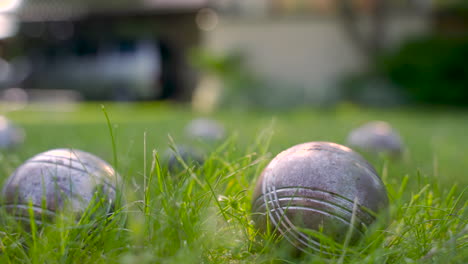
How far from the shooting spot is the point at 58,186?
9.19 feet

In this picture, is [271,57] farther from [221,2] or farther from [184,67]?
[184,67]

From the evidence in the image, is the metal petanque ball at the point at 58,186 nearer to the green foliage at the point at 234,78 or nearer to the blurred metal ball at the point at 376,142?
the blurred metal ball at the point at 376,142

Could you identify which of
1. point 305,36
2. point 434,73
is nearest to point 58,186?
point 434,73

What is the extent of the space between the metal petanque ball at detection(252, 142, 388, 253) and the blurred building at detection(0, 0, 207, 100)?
1910 centimetres

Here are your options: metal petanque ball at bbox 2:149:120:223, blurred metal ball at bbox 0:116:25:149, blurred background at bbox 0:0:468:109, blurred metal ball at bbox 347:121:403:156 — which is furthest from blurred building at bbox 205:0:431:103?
metal petanque ball at bbox 2:149:120:223

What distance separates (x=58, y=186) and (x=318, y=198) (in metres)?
1.37

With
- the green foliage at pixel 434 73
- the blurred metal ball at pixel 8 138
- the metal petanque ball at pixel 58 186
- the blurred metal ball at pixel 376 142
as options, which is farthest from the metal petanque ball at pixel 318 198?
the green foliage at pixel 434 73

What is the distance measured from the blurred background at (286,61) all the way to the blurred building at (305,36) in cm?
4

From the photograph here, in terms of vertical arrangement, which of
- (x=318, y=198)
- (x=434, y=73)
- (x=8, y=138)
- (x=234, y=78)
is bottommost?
(x=234, y=78)

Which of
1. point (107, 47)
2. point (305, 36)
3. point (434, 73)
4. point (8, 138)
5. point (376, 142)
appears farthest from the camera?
point (107, 47)

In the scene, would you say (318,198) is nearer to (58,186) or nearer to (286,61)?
(58,186)

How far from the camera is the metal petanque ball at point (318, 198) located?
8.65 ft

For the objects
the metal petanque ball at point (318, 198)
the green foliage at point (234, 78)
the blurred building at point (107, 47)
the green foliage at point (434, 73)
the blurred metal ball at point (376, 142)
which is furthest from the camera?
the blurred building at point (107, 47)

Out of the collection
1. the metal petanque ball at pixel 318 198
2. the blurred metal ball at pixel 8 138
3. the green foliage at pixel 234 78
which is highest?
the metal petanque ball at pixel 318 198
